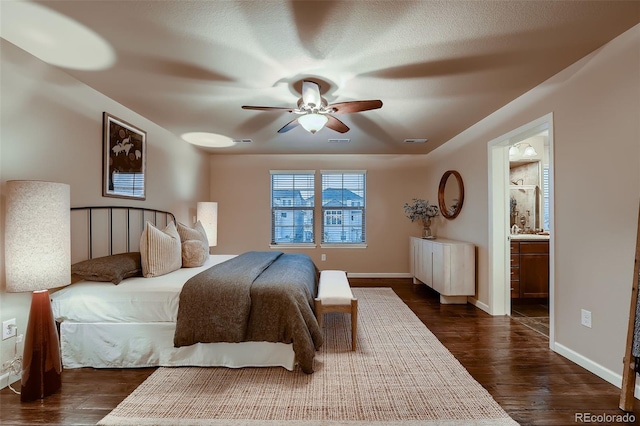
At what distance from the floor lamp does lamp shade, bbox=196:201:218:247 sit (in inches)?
110

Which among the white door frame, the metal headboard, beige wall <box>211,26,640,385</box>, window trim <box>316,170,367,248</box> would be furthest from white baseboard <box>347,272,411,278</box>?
the metal headboard

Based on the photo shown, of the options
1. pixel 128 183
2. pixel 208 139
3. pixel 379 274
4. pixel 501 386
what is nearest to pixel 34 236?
pixel 128 183

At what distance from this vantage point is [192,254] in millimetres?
3273

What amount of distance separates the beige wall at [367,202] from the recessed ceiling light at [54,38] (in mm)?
3509

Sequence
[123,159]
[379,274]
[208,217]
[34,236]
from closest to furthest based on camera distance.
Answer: [34,236], [123,159], [208,217], [379,274]

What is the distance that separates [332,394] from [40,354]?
1.92m

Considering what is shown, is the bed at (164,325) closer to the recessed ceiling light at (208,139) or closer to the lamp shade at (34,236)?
the lamp shade at (34,236)

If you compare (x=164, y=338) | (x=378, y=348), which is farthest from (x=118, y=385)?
(x=378, y=348)

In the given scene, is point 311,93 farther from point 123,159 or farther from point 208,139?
point 208,139

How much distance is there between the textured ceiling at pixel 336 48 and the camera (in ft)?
5.91

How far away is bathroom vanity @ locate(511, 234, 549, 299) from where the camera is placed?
4.02 m

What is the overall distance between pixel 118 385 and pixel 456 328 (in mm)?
3088

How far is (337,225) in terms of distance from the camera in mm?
5992

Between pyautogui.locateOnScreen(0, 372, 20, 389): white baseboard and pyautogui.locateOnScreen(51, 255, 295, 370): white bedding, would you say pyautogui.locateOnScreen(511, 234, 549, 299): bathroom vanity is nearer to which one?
pyautogui.locateOnScreen(51, 255, 295, 370): white bedding
